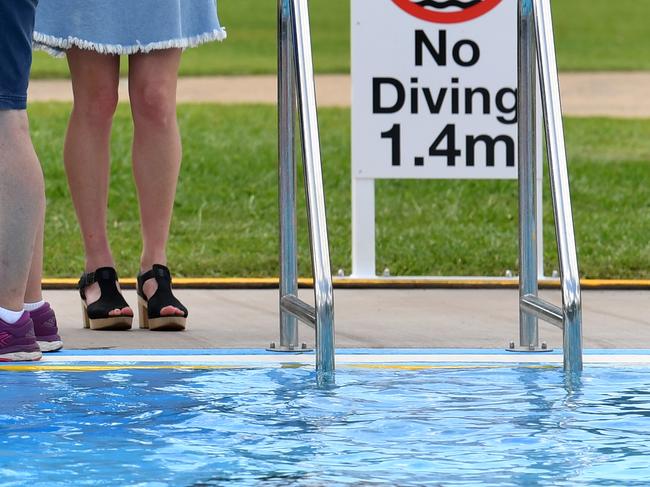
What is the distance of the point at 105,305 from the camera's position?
4637 mm

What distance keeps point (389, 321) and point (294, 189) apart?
81 cm

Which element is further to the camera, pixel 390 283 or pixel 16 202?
pixel 390 283

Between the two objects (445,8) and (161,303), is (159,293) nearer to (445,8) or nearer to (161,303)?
(161,303)

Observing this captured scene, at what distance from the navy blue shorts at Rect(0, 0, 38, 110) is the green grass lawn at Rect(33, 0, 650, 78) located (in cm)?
1694

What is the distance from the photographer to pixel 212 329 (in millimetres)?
4711

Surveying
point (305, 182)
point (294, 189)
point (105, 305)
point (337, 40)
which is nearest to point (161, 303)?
point (105, 305)

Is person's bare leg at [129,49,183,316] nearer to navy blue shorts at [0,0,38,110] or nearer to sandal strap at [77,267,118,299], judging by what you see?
sandal strap at [77,267,118,299]

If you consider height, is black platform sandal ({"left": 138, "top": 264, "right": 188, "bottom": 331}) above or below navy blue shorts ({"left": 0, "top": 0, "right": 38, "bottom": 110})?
below

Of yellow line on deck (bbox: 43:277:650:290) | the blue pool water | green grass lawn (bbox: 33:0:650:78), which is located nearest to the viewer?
the blue pool water

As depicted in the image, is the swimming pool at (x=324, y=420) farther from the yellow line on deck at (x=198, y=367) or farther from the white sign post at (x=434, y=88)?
the white sign post at (x=434, y=88)

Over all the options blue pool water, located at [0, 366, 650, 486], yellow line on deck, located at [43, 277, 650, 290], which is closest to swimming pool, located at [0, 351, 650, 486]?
blue pool water, located at [0, 366, 650, 486]

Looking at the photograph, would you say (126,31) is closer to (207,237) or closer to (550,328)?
(550,328)

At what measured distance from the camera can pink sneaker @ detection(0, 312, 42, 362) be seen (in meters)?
3.95

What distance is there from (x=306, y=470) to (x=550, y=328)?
2117 millimetres
